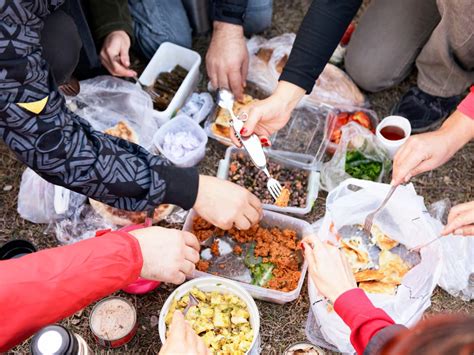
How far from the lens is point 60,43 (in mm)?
1757

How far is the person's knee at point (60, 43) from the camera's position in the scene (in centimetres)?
170

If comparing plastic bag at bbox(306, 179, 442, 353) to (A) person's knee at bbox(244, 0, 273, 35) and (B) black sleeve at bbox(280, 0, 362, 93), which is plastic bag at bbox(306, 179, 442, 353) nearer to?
(B) black sleeve at bbox(280, 0, 362, 93)

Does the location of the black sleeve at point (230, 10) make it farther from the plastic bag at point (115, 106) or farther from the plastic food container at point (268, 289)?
the plastic food container at point (268, 289)

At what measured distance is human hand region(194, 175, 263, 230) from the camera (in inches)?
66.8

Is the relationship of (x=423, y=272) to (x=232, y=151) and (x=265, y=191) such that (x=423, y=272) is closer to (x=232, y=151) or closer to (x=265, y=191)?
(x=265, y=191)

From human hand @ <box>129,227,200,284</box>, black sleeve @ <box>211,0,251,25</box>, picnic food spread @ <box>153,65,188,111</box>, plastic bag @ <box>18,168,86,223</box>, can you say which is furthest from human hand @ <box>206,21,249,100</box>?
human hand @ <box>129,227,200,284</box>

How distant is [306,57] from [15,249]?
132 cm

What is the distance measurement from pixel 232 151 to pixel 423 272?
0.89m

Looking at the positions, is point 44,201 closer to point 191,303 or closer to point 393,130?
point 191,303

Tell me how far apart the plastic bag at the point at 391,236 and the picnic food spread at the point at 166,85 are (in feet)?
2.93

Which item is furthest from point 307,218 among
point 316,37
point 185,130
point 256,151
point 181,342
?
point 181,342

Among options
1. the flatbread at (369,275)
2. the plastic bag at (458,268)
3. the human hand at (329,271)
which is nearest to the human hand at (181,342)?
the human hand at (329,271)

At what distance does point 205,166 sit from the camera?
7.47ft

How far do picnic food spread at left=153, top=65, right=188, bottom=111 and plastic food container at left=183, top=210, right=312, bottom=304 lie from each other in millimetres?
606
